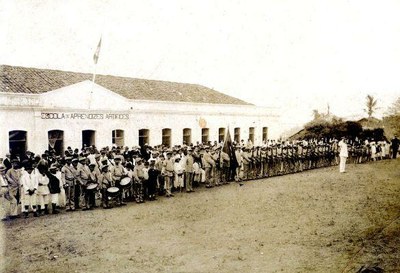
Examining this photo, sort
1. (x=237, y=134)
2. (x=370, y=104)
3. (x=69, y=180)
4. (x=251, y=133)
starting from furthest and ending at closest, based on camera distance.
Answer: (x=370, y=104), (x=251, y=133), (x=237, y=134), (x=69, y=180)

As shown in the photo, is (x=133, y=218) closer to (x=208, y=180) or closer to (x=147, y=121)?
(x=208, y=180)

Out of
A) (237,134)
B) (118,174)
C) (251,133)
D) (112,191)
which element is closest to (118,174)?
(118,174)

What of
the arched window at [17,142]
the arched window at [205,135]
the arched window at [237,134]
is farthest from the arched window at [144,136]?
the arched window at [237,134]

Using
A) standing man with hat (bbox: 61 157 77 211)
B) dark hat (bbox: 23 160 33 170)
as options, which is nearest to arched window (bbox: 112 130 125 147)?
standing man with hat (bbox: 61 157 77 211)

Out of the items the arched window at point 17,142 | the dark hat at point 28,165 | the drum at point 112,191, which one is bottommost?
the drum at point 112,191

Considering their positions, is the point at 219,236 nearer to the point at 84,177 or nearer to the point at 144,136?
the point at 84,177

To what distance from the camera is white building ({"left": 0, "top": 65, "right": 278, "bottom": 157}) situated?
1769 centimetres

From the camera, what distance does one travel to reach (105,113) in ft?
69.2

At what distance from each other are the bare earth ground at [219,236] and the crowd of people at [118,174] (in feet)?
2.56

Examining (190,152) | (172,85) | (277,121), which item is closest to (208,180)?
(190,152)

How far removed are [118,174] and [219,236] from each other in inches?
190

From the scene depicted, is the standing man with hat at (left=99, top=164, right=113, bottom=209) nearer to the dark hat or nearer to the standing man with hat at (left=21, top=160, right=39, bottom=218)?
the standing man with hat at (left=21, top=160, right=39, bottom=218)

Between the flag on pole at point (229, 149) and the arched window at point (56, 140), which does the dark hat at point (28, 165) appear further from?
the flag on pole at point (229, 149)

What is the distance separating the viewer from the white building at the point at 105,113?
17688 millimetres
